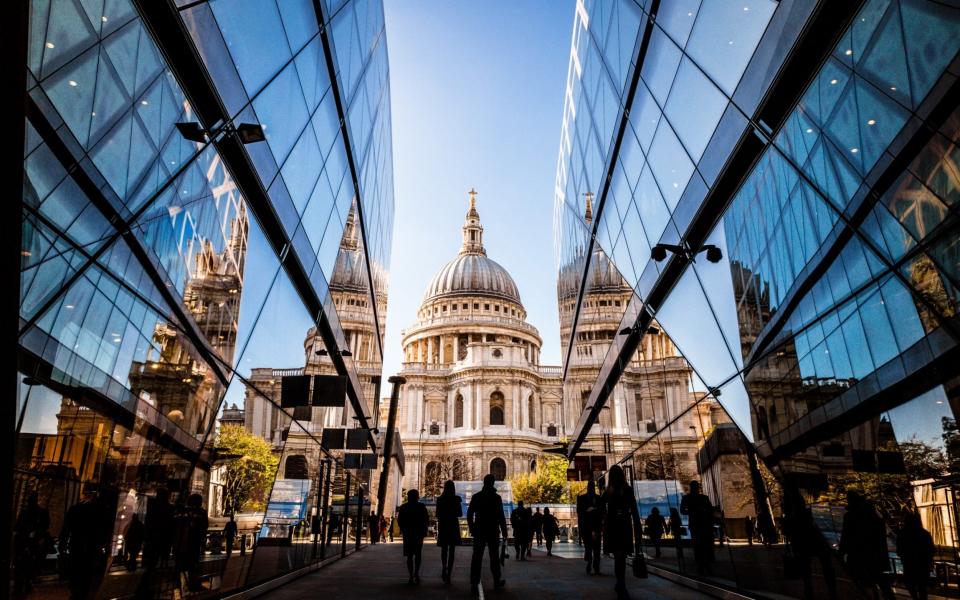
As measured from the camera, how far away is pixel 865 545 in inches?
213

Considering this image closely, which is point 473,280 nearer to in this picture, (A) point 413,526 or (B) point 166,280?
(A) point 413,526

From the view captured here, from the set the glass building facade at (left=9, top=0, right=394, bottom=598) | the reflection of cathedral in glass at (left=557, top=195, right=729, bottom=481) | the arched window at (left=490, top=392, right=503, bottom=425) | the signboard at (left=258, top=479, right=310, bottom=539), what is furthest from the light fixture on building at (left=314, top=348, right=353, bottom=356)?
the arched window at (left=490, top=392, right=503, bottom=425)

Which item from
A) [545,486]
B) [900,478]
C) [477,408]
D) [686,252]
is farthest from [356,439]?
[477,408]

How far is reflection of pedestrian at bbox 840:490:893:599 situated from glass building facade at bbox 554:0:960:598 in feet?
0.08

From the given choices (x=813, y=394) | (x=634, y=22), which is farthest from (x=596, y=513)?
(x=634, y=22)

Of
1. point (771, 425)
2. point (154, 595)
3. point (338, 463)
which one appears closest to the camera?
point (154, 595)

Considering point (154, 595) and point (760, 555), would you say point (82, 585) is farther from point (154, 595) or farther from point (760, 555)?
point (760, 555)

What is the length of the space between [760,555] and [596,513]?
158 inches

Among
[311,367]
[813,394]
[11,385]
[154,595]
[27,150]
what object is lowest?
[154,595]

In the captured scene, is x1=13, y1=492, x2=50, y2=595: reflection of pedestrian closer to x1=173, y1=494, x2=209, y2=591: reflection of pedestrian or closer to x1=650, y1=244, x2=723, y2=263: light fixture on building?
x1=173, y1=494, x2=209, y2=591: reflection of pedestrian

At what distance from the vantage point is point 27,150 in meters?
3.48

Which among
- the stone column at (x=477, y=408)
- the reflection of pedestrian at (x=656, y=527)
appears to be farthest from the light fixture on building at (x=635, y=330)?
the stone column at (x=477, y=408)

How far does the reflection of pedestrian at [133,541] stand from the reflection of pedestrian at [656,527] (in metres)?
9.59

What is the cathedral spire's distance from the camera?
135625mm
